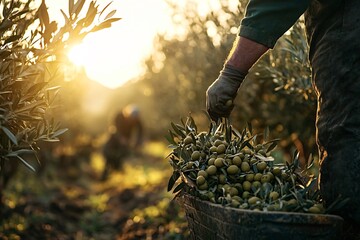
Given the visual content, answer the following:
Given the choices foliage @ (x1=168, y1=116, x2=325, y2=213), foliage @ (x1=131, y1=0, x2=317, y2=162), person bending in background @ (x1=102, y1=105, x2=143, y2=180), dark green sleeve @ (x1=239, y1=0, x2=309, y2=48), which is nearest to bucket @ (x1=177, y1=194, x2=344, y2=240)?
foliage @ (x1=168, y1=116, x2=325, y2=213)

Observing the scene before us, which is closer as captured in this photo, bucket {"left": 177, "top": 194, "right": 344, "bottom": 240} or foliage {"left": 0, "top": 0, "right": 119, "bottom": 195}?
bucket {"left": 177, "top": 194, "right": 344, "bottom": 240}

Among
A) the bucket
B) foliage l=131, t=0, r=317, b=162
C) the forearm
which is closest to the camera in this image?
the bucket

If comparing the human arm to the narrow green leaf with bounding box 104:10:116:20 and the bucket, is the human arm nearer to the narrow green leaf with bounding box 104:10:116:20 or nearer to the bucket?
the bucket

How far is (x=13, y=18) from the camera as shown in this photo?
11.2 ft

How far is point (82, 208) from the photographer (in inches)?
392

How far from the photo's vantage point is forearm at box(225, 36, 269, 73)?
2.91 m

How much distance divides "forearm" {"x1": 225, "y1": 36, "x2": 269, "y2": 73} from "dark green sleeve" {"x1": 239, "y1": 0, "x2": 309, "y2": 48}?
0.11 ft

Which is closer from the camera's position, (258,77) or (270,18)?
(270,18)

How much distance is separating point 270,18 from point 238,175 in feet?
2.95

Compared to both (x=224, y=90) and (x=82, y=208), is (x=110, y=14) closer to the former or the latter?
(x=224, y=90)

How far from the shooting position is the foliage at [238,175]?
2.73 meters

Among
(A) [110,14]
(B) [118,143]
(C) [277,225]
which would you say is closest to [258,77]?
(A) [110,14]

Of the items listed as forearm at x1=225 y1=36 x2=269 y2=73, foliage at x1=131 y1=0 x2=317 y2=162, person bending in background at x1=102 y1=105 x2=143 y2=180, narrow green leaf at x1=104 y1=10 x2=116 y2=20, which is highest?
narrow green leaf at x1=104 y1=10 x2=116 y2=20

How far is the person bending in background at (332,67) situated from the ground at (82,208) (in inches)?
38.9
